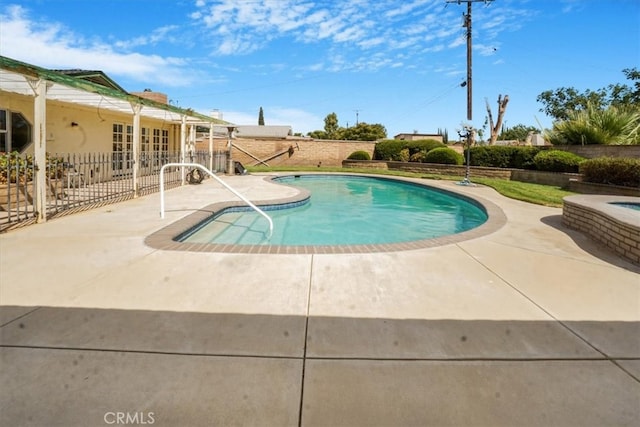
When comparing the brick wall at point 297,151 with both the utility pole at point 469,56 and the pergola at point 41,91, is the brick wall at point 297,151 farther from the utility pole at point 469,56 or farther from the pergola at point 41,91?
the pergola at point 41,91

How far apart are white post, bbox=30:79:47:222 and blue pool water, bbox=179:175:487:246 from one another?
2682 millimetres

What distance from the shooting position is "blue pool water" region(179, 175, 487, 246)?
7602 millimetres

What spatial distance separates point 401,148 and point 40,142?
75.1 feet

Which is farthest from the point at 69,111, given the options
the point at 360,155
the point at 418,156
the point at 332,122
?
the point at 332,122

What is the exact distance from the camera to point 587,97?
45.8 m

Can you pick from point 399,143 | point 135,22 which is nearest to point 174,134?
point 135,22

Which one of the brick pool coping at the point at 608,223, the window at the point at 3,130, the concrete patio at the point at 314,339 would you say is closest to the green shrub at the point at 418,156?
the brick pool coping at the point at 608,223

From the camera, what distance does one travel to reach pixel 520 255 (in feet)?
17.2

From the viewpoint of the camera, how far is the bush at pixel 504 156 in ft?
60.9

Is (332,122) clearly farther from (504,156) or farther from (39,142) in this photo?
(39,142)

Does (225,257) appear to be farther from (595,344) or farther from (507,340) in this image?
(595,344)

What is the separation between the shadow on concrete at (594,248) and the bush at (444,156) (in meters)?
15.4

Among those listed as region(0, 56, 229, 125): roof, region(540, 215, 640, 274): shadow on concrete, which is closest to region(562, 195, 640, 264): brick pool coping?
region(540, 215, 640, 274): shadow on concrete

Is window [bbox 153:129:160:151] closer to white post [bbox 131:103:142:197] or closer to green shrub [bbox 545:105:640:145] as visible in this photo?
white post [bbox 131:103:142:197]
